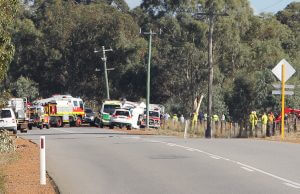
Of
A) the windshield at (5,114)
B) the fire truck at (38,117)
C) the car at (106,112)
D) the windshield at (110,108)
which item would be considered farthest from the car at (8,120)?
the windshield at (110,108)

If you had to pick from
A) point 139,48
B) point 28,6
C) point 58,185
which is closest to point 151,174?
point 58,185

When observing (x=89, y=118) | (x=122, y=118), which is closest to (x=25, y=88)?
(x=89, y=118)

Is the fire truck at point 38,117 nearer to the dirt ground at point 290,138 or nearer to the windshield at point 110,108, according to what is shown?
the windshield at point 110,108

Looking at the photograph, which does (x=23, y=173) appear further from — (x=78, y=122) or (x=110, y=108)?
(x=78, y=122)

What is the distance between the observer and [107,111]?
66875 mm

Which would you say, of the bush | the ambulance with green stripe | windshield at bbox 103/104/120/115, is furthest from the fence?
the bush

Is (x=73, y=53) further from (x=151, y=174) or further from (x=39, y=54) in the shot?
(x=151, y=174)

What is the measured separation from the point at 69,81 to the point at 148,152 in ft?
198

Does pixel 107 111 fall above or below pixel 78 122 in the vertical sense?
above

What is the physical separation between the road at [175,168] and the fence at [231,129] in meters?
15.5

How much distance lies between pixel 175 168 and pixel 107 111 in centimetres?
4711

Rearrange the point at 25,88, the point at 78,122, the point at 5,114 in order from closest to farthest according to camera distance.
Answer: the point at 5,114 → the point at 78,122 → the point at 25,88

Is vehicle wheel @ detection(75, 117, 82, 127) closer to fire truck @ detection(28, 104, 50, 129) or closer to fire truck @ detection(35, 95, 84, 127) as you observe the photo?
fire truck @ detection(35, 95, 84, 127)

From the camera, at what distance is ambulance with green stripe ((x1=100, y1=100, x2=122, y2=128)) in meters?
65.2
